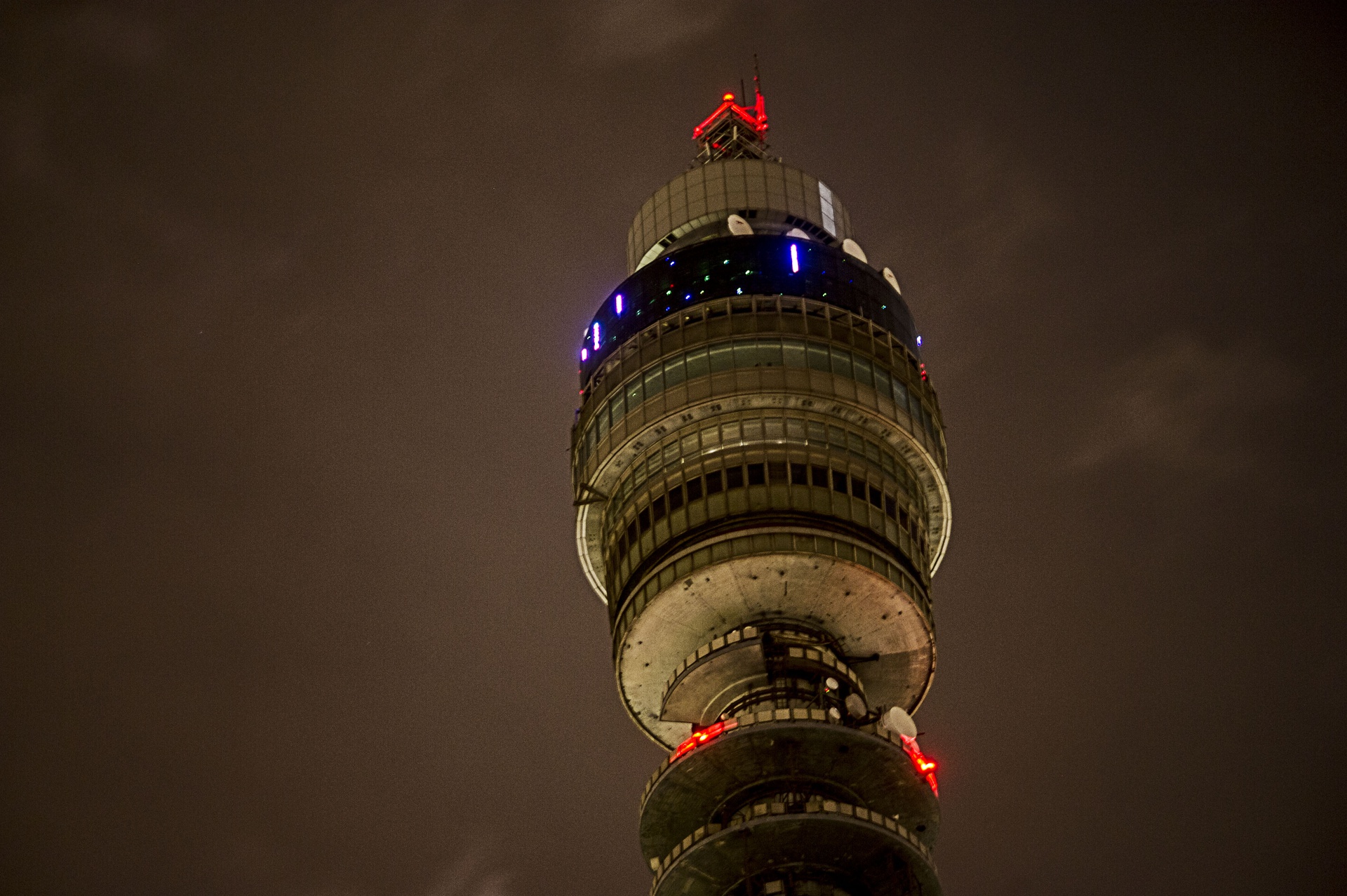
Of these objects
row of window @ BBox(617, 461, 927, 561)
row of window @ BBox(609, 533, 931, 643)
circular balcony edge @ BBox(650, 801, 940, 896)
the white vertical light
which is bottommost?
circular balcony edge @ BBox(650, 801, 940, 896)

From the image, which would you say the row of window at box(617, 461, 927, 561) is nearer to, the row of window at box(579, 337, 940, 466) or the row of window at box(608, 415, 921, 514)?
the row of window at box(608, 415, 921, 514)

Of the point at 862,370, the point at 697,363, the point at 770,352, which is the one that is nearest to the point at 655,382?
the point at 697,363

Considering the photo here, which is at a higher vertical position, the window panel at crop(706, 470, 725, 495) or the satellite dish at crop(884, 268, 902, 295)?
the satellite dish at crop(884, 268, 902, 295)

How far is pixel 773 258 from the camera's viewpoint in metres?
92.6

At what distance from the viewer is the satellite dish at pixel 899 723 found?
260ft

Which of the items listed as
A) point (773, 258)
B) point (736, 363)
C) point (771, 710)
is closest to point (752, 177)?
point (773, 258)

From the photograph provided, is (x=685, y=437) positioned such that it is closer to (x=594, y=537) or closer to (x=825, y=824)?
(x=594, y=537)

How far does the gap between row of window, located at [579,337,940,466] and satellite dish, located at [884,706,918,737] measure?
15714 millimetres

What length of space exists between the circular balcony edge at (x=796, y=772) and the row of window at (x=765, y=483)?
35.7ft

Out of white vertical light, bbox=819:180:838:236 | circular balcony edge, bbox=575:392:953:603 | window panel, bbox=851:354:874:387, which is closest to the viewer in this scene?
circular balcony edge, bbox=575:392:953:603

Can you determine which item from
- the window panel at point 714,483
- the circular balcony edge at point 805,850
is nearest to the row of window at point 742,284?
the window panel at point 714,483

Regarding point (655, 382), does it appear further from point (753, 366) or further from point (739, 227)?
point (739, 227)

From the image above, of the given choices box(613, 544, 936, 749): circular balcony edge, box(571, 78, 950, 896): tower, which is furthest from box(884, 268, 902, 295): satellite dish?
box(613, 544, 936, 749): circular balcony edge

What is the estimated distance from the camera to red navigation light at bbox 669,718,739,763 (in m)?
77.8
